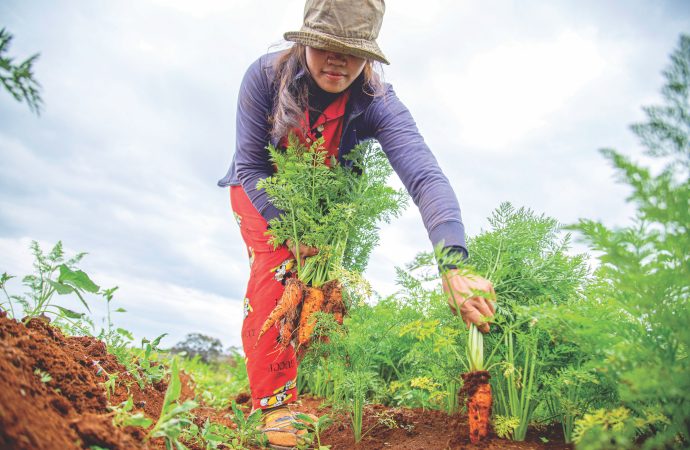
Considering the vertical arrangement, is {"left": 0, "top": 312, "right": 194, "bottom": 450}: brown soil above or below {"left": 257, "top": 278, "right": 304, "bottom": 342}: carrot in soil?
below

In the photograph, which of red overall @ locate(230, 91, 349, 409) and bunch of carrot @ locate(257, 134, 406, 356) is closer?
bunch of carrot @ locate(257, 134, 406, 356)

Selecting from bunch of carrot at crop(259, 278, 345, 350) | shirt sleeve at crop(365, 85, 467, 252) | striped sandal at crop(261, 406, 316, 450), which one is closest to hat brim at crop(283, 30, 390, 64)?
shirt sleeve at crop(365, 85, 467, 252)

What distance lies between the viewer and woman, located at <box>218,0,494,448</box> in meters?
2.82

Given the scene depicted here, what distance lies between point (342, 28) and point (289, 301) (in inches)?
57.1

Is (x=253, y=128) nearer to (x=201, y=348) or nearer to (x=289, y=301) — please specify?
(x=289, y=301)

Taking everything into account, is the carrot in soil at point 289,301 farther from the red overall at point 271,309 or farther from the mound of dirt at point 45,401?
the mound of dirt at point 45,401

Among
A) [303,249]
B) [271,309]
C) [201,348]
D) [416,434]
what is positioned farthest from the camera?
[201,348]

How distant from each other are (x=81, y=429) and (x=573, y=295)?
2.04m

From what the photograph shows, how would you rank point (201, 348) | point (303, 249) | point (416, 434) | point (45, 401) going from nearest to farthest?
point (45, 401) → point (416, 434) → point (303, 249) → point (201, 348)

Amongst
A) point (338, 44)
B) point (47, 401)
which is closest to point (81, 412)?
point (47, 401)

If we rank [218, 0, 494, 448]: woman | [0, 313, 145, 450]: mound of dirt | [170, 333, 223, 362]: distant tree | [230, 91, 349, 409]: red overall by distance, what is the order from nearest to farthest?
[0, 313, 145, 450]: mound of dirt, [218, 0, 494, 448]: woman, [230, 91, 349, 409]: red overall, [170, 333, 223, 362]: distant tree

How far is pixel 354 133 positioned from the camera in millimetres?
3234

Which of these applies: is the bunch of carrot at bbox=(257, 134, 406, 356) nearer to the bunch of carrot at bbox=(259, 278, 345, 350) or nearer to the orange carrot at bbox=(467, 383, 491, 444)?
the bunch of carrot at bbox=(259, 278, 345, 350)

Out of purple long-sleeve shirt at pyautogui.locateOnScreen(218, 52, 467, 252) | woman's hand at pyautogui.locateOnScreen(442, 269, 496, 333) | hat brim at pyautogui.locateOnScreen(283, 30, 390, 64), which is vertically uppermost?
hat brim at pyautogui.locateOnScreen(283, 30, 390, 64)
